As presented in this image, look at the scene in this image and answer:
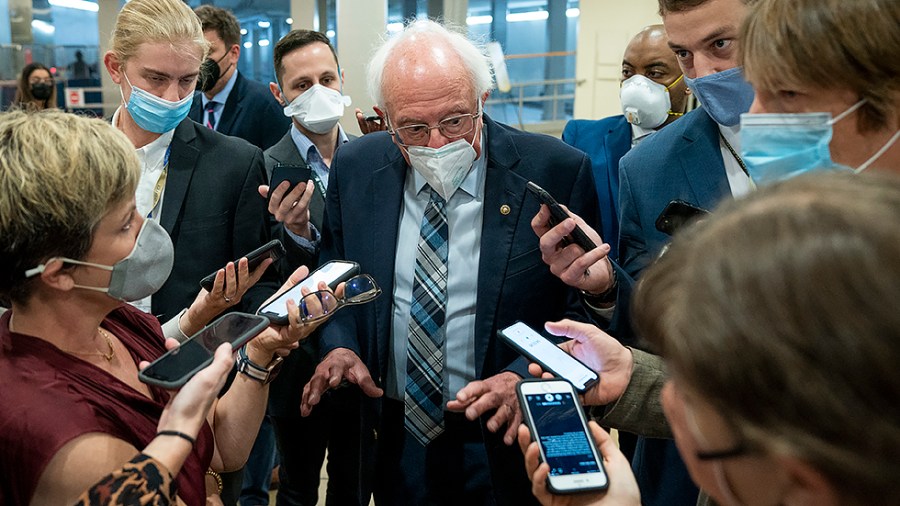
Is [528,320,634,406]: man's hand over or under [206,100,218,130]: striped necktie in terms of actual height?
under

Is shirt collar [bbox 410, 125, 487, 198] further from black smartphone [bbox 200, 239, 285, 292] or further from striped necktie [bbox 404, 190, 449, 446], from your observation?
black smartphone [bbox 200, 239, 285, 292]

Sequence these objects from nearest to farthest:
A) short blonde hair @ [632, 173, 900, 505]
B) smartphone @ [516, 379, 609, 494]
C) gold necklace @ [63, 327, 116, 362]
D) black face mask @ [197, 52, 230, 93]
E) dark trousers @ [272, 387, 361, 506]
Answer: short blonde hair @ [632, 173, 900, 505]
smartphone @ [516, 379, 609, 494]
gold necklace @ [63, 327, 116, 362]
dark trousers @ [272, 387, 361, 506]
black face mask @ [197, 52, 230, 93]

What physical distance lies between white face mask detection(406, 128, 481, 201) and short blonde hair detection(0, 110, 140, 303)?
0.79m

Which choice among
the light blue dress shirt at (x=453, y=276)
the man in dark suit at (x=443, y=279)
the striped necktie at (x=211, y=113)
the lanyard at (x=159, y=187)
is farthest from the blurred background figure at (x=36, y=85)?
the light blue dress shirt at (x=453, y=276)

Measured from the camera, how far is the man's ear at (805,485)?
0.72m

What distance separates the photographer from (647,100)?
131 inches

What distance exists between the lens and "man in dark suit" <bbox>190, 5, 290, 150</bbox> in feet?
13.4

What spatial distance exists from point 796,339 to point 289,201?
6.37 feet

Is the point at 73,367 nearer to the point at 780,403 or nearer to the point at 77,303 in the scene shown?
the point at 77,303

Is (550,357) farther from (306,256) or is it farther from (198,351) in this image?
(306,256)

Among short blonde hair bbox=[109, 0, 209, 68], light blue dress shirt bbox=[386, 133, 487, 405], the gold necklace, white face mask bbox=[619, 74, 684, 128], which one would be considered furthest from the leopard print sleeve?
white face mask bbox=[619, 74, 684, 128]

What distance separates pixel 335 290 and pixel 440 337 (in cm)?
33

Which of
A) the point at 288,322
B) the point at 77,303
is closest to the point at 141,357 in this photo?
the point at 77,303

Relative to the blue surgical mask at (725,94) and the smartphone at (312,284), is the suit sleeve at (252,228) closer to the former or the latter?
the smartphone at (312,284)
